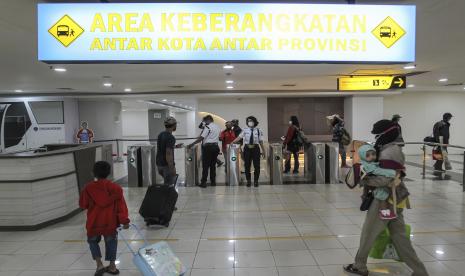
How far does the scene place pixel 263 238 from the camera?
4.26 metres

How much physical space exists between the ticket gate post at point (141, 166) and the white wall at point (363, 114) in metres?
8.62

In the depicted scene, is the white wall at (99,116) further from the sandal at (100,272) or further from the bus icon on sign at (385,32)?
the bus icon on sign at (385,32)

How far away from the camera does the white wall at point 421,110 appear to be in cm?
1417

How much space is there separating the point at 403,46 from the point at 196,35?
1.88 metres

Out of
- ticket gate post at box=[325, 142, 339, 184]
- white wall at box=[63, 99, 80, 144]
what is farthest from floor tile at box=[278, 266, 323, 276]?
white wall at box=[63, 99, 80, 144]

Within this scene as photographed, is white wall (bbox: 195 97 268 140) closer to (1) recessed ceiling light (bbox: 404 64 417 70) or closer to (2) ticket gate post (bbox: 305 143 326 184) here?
Answer: (2) ticket gate post (bbox: 305 143 326 184)

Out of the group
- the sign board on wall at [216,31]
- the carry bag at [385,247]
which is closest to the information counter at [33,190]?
the sign board on wall at [216,31]

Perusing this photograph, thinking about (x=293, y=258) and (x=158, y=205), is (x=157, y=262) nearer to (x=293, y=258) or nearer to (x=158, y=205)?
(x=293, y=258)

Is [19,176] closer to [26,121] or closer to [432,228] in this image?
[432,228]

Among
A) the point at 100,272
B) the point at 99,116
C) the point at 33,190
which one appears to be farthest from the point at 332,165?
the point at 99,116

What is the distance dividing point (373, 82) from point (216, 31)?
6.38 metres

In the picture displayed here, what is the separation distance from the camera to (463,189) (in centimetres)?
680

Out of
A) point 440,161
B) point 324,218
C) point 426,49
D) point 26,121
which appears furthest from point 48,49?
point 26,121

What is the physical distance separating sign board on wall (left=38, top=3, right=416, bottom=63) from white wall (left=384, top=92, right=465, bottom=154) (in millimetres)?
12395
